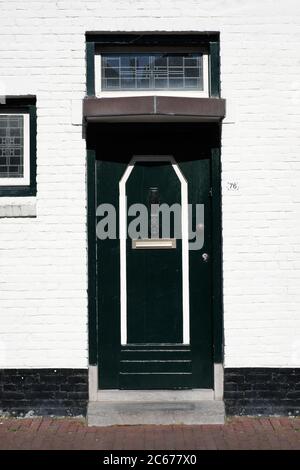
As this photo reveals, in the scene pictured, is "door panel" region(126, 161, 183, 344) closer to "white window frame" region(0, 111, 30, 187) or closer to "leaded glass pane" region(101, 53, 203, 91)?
"leaded glass pane" region(101, 53, 203, 91)

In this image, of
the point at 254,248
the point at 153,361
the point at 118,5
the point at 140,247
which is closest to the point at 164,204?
the point at 140,247

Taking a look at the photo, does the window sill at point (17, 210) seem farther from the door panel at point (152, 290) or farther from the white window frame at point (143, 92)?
the white window frame at point (143, 92)

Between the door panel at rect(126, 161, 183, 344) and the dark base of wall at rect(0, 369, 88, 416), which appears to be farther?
the door panel at rect(126, 161, 183, 344)

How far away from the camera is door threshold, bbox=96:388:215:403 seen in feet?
21.0

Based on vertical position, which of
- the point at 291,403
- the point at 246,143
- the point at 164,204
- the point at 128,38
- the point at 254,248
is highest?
the point at 128,38

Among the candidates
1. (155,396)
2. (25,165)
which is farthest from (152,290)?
(25,165)

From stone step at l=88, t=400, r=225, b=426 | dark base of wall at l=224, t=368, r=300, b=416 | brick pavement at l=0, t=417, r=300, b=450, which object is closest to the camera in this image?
brick pavement at l=0, t=417, r=300, b=450

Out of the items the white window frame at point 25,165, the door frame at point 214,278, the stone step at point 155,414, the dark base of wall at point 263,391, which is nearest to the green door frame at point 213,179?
the door frame at point 214,278

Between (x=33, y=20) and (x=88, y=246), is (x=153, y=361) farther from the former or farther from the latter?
(x=33, y=20)

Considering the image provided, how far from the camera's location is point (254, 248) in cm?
639

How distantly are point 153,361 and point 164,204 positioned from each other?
1.47 metres

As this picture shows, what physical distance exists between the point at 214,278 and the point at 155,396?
121cm

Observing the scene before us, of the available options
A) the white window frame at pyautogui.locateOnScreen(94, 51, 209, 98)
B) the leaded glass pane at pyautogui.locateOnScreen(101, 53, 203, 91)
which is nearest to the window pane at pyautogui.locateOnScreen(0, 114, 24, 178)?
the white window frame at pyautogui.locateOnScreen(94, 51, 209, 98)

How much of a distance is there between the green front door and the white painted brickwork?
26cm
